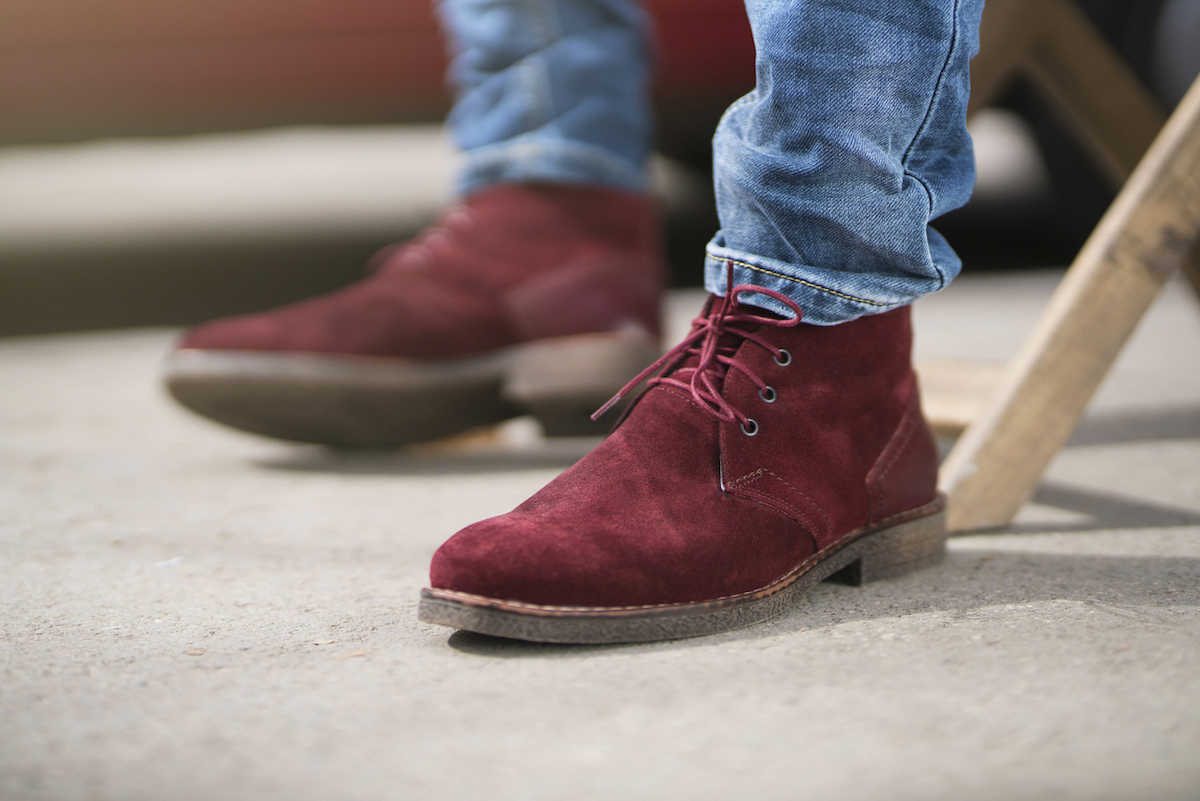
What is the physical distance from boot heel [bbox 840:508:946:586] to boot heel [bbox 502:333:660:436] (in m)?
0.46

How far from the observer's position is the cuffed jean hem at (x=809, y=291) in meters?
0.73

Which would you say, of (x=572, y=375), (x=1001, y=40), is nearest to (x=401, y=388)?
(x=572, y=375)

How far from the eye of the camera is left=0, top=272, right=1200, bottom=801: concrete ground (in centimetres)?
51

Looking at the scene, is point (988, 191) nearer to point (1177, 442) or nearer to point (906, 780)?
point (1177, 442)

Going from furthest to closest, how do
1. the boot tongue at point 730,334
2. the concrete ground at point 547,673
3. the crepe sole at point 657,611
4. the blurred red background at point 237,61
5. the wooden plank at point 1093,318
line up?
the blurred red background at point 237,61
the wooden plank at point 1093,318
the boot tongue at point 730,334
the crepe sole at point 657,611
the concrete ground at point 547,673

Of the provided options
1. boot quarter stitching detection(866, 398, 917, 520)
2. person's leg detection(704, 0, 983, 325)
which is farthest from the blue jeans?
boot quarter stitching detection(866, 398, 917, 520)

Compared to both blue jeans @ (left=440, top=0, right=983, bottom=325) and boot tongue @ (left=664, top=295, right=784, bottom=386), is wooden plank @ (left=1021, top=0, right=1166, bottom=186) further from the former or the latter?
boot tongue @ (left=664, top=295, right=784, bottom=386)

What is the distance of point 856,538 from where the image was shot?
786 mm

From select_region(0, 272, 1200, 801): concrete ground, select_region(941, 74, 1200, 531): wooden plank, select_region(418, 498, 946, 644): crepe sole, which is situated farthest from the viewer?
select_region(941, 74, 1200, 531): wooden plank

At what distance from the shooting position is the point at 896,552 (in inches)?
31.8

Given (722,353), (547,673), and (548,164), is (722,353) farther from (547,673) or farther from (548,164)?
(548,164)

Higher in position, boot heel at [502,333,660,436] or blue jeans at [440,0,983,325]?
blue jeans at [440,0,983,325]

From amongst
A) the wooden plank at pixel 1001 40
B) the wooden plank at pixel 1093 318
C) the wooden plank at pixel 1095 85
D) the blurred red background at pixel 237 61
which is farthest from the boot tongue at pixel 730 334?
the blurred red background at pixel 237 61

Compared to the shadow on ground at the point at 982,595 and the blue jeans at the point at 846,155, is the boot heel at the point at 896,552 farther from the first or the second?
the blue jeans at the point at 846,155
